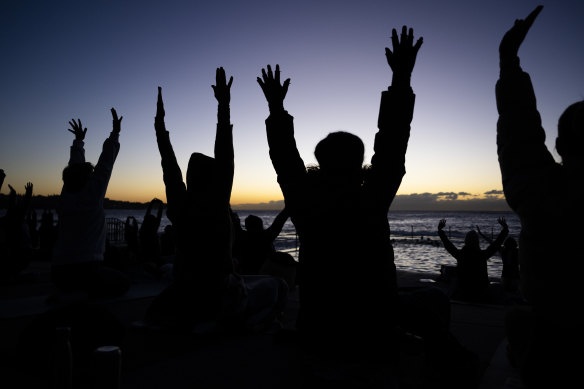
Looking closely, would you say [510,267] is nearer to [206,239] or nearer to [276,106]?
[206,239]

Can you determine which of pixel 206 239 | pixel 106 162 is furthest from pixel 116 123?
pixel 206 239

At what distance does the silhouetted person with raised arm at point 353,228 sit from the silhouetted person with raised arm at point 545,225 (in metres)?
0.51

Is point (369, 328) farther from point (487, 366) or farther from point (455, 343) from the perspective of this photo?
point (487, 366)

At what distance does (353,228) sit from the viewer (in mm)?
1981

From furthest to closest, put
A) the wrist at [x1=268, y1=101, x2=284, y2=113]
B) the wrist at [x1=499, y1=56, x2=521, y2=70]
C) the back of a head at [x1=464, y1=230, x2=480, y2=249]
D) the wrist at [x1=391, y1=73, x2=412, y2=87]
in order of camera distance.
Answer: the back of a head at [x1=464, y1=230, x2=480, y2=249] < the wrist at [x1=268, y1=101, x2=284, y2=113] < the wrist at [x1=391, y1=73, x2=412, y2=87] < the wrist at [x1=499, y1=56, x2=521, y2=70]

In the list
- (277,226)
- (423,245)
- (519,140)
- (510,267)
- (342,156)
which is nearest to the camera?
(519,140)

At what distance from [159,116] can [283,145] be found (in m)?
2.41

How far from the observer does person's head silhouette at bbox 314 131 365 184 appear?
208 cm

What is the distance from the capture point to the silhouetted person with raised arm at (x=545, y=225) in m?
1.46

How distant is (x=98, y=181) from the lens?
462cm

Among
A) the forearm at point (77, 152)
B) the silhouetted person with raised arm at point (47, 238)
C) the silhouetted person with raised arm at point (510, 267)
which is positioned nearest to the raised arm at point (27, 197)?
the forearm at point (77, 152)

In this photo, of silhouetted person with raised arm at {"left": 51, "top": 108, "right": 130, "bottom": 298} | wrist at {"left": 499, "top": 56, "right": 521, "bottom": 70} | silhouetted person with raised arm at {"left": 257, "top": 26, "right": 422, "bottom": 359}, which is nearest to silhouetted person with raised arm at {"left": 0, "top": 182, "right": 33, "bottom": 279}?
silhouetted person with raised arm at {"left": 51, "top": 108, "right": 130, "bottom": 298}

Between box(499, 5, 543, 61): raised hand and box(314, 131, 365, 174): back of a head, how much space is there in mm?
889

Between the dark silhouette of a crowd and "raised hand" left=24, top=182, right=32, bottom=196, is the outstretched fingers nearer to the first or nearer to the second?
the dark silhouette of a crowd
